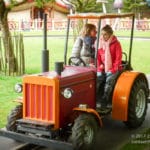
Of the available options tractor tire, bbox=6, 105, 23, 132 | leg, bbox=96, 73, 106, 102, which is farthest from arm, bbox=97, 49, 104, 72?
tractor tire, bbox=6, 105, 23, 132

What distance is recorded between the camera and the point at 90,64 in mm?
7738

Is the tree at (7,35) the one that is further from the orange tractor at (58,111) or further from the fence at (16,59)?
the orange tractor at (58,111)

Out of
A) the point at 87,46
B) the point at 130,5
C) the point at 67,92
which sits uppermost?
the point at 130,5

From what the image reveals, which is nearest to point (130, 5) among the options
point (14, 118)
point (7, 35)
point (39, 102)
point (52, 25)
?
point (52, 25)

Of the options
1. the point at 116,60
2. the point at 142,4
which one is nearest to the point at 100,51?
the point at 116,60

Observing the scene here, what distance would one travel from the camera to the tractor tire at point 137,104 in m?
7.85

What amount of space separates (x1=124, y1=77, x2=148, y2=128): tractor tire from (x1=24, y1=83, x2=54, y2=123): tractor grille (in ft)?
5.88

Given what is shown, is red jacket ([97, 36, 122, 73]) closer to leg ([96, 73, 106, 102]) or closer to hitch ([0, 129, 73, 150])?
leg ([96, 73, 106, 102])

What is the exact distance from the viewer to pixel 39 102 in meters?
6.76

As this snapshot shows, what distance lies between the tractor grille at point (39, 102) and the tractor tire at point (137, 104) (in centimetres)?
179

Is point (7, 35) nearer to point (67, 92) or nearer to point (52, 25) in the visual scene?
point (67, 92)

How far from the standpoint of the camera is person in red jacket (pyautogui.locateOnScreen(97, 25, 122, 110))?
7875mm

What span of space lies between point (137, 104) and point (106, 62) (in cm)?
105

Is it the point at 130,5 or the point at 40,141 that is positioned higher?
the point at 130,5
